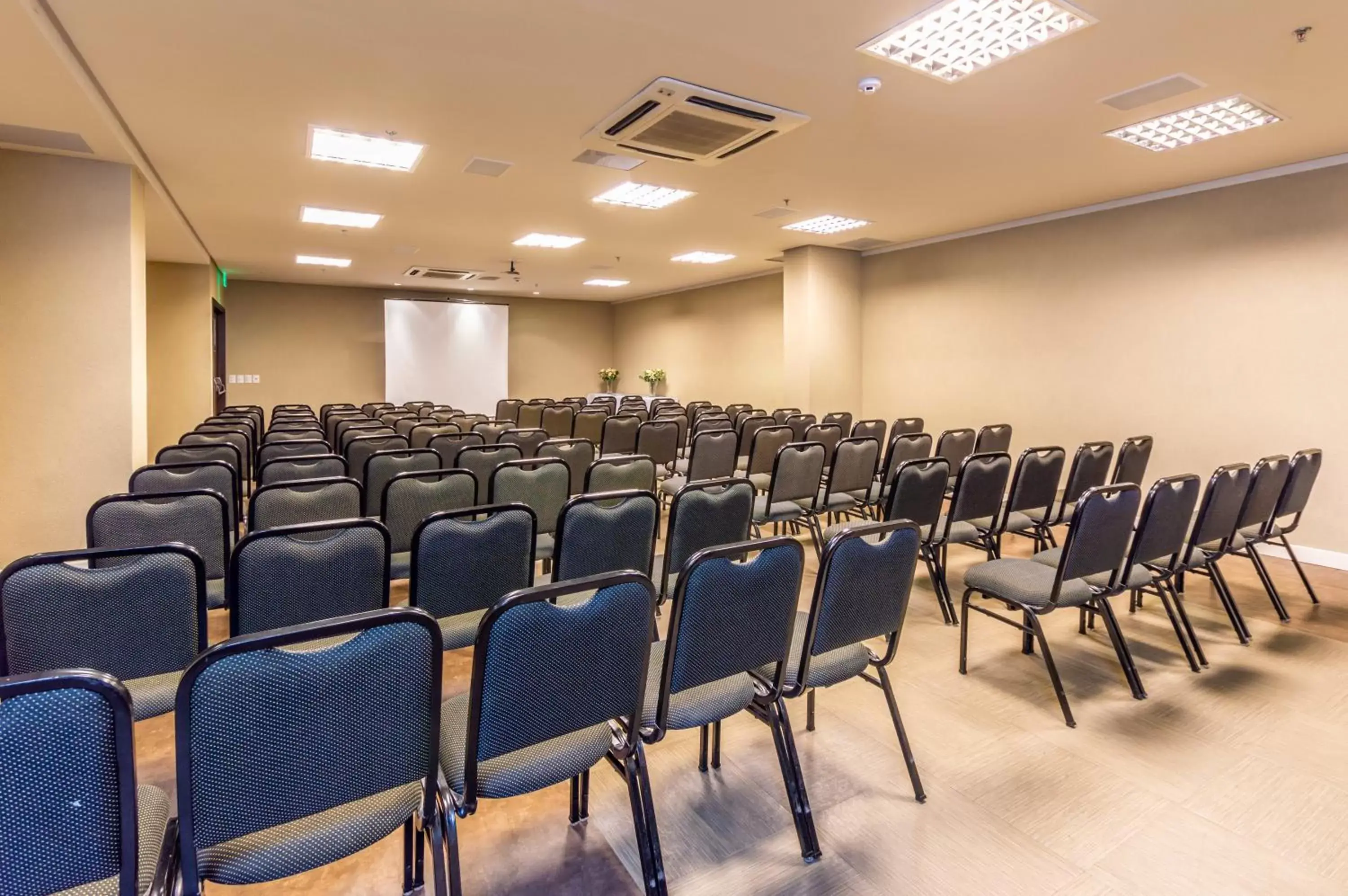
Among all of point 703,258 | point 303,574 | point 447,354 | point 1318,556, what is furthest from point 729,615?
point 447,354

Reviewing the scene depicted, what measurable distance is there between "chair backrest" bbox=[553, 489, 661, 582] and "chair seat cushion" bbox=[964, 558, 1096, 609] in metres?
1.60

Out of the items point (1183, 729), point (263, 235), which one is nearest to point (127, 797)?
point (1183, 729)

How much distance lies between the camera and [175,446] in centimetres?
452

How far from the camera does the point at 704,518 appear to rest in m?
3.10

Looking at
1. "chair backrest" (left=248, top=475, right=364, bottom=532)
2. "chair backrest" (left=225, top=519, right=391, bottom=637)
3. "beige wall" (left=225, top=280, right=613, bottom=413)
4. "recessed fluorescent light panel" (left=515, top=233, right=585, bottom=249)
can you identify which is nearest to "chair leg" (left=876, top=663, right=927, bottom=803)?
"chair backrest" (left=225, top=519, right=391, bottom=637)

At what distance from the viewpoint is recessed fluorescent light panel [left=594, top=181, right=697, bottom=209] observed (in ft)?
21.3

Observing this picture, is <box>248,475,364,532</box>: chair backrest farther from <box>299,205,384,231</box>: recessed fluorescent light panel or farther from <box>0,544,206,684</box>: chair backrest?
<box>299,205,384,231</box>: recessed fluorescent light panel

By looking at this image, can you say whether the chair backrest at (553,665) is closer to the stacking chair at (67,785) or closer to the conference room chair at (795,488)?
the stacking chair at (67,785)

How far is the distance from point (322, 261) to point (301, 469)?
8.16 metres

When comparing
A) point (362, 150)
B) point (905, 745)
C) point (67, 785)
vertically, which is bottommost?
point (905, 745)

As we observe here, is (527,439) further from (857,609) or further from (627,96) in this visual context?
(857,609)

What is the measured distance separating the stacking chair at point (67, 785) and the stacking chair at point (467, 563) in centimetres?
116

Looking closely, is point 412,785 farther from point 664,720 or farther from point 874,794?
point 874,794

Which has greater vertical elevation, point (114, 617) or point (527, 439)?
point (527, 439)
